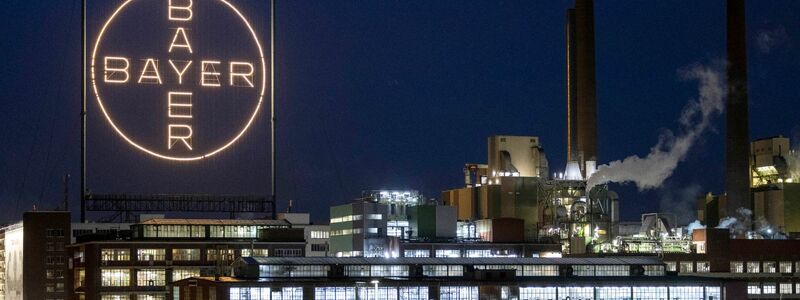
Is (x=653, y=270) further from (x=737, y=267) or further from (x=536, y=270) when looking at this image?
(x=737, y=267)


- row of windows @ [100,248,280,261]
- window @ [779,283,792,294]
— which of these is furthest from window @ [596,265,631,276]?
window @ [779,283,792,294]

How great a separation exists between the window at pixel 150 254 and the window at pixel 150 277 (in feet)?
5.22

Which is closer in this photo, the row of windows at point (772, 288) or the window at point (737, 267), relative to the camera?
the row of windows at point (772, 288)

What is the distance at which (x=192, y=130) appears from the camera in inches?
6599

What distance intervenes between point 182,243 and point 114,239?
30.4ft

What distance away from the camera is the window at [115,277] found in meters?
178

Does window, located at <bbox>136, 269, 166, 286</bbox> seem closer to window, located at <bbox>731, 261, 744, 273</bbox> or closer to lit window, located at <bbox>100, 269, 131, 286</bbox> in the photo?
lit window, located at <bbox>100, 269, 131, 286</bbox>

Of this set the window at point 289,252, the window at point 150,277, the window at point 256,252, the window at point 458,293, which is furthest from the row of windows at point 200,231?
the window at point 458,293

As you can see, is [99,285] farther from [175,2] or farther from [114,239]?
[175,2]

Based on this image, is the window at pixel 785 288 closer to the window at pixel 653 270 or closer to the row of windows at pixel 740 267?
the row of windows at pixel 740 267

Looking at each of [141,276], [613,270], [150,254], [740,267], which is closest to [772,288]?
[740,267]

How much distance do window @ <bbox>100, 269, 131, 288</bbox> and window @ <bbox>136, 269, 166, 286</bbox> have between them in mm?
1383

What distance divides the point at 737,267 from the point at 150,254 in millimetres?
84708

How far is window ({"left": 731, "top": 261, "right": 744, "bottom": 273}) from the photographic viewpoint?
651 ft
